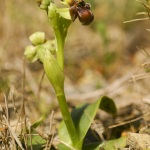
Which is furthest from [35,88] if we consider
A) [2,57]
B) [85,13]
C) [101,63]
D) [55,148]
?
[85,13]

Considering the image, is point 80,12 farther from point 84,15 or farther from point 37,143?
point 37,143

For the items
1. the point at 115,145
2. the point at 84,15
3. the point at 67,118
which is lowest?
the point at 115,145

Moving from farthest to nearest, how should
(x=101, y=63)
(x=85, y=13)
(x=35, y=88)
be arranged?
(x=101, y=63), (x=35, y=88), (x=85, y=13)

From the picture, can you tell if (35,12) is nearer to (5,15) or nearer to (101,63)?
(5,15)

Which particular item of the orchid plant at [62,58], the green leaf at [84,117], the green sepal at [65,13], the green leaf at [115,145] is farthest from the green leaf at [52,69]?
the green leaf at [115,145]

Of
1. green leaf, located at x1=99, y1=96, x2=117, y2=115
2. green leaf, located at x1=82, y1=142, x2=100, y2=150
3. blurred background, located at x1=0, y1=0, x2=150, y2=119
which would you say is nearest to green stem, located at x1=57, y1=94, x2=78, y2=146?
green leaf, located at x1=82, y1=142, x2=100, y2=150

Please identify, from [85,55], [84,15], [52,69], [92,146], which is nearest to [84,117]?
[92,146]

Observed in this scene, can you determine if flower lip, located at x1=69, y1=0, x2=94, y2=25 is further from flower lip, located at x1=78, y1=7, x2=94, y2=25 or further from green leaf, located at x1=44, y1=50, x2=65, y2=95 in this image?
green leaf, located at x1=44, y1=50, x2=65, y2=95
